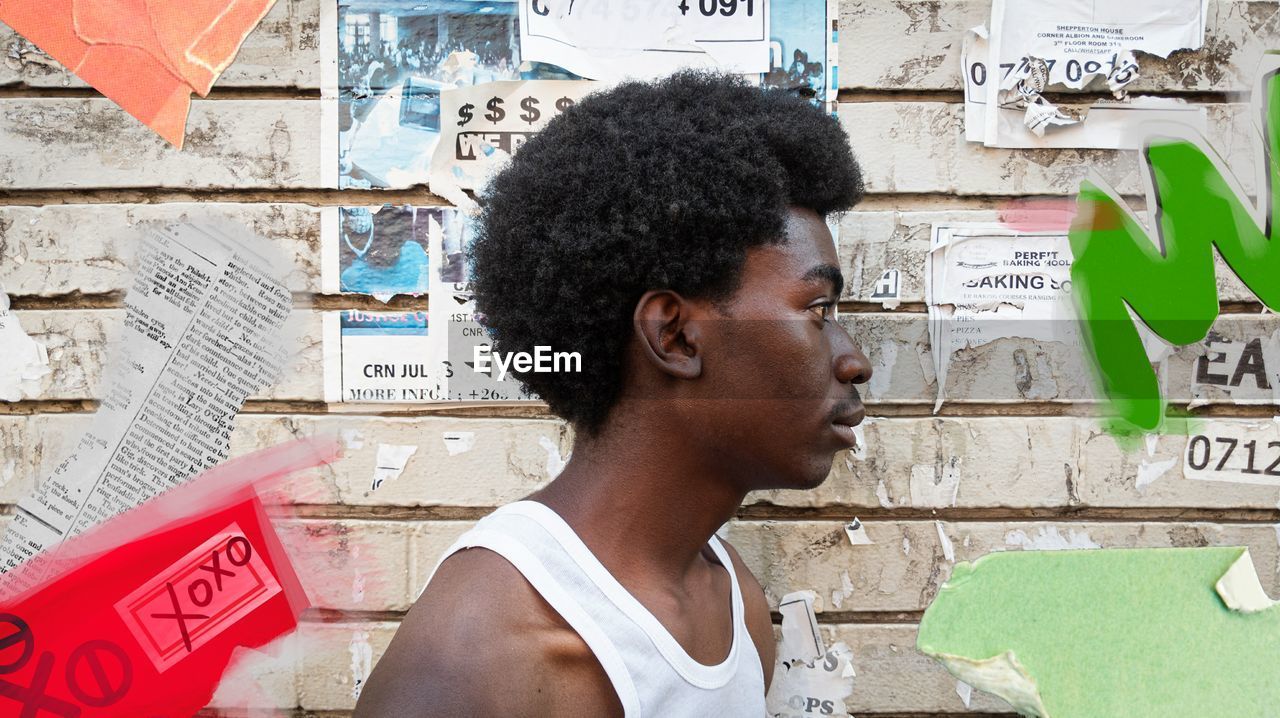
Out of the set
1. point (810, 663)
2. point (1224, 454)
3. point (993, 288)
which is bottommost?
point (810, 663)

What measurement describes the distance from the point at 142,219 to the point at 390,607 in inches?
43.6

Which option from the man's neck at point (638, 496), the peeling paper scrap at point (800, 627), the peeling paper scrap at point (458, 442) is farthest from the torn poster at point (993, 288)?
the peeling paper scrap at point (458, 442)

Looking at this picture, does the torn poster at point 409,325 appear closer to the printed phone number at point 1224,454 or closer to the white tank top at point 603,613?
the white tank top at point 603,613

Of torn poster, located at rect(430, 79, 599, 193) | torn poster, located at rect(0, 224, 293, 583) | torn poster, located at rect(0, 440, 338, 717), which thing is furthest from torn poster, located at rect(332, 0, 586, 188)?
torn poster, located at rect(0, 440, 338, 717)

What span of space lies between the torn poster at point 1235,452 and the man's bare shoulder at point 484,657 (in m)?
1.64

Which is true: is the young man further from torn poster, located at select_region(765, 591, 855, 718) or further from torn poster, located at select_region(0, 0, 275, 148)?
torn poster, located at select_region(0, 0, 275, 148)

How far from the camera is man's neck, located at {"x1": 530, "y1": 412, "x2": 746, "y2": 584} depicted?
138 cm

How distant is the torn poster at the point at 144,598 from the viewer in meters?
2.06

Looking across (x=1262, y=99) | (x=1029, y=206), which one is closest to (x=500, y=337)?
(x=1029, y=206)

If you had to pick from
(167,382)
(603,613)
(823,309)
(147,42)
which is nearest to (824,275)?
(823,309)

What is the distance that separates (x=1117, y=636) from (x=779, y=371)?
1.11 meters

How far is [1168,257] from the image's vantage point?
2.08 meters

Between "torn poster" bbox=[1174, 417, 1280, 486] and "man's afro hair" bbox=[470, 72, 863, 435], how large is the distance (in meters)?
1.28
